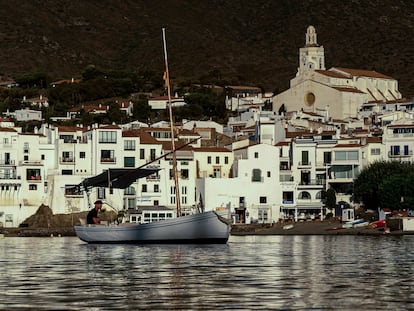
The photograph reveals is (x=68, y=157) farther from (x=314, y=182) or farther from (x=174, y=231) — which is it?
(x=174, y=231)

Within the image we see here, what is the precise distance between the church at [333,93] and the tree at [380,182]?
35.2 meters

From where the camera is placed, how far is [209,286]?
3612 centimetres

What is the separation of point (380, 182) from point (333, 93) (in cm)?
4493

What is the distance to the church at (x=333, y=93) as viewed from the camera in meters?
141

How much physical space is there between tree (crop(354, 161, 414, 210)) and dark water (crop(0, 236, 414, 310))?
36004mm

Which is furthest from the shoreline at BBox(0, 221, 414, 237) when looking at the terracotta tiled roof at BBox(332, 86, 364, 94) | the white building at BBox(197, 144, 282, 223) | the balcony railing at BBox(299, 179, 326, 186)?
the terracotta tiled roof at BBox(332, 86, 364, 94)

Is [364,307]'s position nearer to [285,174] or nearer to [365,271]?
[365,271]

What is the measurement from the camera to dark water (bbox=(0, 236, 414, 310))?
3141 cm

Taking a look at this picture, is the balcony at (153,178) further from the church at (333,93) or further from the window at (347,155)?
the church at (333,93)

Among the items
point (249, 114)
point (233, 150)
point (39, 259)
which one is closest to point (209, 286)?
point (39, 259)

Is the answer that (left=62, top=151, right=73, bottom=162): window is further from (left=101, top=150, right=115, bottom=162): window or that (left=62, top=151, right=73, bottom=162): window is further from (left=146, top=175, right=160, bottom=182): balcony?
(left=146, top=175, right=160, bottom=182): balcony

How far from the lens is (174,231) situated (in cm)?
7062

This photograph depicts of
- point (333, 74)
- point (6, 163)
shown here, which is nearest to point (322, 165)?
point (6, 163)

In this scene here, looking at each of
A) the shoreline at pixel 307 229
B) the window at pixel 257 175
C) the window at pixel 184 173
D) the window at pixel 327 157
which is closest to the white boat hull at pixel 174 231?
the shoreline at pixel 307 229
